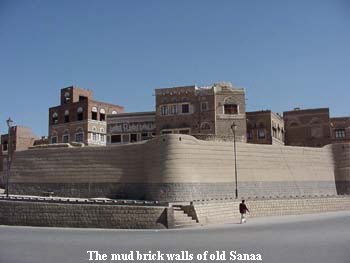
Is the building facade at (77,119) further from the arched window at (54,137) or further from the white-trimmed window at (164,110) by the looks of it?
the white-trimmed window at (164,110)

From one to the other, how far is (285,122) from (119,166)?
3411cm

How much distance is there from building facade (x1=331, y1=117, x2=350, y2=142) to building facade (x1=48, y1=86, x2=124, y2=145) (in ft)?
108

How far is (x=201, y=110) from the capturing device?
51.7 metres

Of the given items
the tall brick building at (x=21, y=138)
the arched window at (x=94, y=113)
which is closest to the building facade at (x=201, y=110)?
the arched window at (x=94, y=113)

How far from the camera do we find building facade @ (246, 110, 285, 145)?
55.9 m

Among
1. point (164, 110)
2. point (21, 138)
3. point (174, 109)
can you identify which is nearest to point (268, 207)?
point (174, 109)

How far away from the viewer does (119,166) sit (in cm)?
3728

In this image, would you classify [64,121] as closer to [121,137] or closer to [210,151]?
[121,137]

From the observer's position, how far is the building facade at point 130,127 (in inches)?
2204

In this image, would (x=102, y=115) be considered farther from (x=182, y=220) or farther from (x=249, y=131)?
A: (x=182, y=220)

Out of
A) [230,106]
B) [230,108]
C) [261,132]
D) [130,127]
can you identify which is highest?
[230,106]

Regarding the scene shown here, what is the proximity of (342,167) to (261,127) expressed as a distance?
43.2ft

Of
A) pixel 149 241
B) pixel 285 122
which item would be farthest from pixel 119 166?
pixel 285 122

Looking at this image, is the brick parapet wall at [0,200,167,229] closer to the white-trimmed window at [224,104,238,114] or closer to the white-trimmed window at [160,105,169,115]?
the white-trimmed window at [160,105,169,115]
